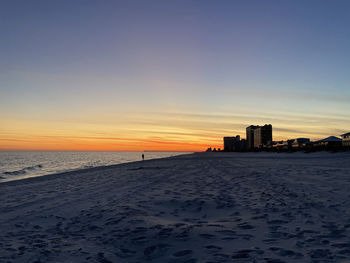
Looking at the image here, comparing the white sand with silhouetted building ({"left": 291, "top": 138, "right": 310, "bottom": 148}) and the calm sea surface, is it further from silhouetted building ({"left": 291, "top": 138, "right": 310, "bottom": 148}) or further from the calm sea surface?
silhouetted building ({"left": 291, "top": 138, "right": 310, "bottom": 148})

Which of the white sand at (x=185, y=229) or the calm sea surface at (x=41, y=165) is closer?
the white sand at (x=185, y=229)

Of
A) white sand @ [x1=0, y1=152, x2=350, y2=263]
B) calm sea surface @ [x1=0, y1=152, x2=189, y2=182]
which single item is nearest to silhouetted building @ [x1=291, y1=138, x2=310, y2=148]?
calm sea surface @ [x1=0, y1=152, x2=189, y2=182]

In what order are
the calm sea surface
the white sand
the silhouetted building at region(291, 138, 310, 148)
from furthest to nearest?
the silhouetted building at region(291, 138, 310, 148) → the calm sea surface → the white sand

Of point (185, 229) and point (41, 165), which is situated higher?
point (185, 229)

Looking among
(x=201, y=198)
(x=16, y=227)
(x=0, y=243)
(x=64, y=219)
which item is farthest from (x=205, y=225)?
(x=16, y=227)

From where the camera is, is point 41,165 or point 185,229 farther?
point 41,165

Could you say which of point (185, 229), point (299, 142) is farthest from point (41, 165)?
point (299, 142)

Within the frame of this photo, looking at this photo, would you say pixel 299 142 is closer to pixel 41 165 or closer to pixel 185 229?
pixel 41 165

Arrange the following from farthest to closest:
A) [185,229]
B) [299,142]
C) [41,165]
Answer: [299,142]
[41,165]
[185,229]

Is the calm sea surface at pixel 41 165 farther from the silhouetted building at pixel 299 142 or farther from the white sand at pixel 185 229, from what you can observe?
the silhouetted building at pixel 299 142

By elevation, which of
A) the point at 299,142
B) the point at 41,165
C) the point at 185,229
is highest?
the point at 299,142

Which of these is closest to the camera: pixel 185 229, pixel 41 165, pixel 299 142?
pixel 185 229

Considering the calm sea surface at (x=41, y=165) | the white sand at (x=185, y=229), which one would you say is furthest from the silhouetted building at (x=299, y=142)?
the white sand at (x=185, y=229)

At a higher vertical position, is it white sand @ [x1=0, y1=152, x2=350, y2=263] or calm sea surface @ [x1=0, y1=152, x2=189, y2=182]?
white sand @ [x1=0, y1=152, x2=350, y2=263]
